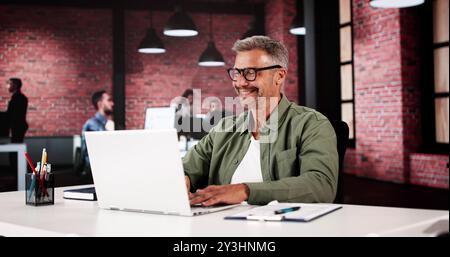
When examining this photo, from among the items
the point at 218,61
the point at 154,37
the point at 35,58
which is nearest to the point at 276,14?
the point at 218,61

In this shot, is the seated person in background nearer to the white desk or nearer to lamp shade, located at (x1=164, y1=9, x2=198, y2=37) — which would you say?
the white desk

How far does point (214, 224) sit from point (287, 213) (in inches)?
7.8

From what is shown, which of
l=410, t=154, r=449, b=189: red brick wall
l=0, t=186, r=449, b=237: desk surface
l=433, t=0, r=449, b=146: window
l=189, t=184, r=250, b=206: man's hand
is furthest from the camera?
l=433, t=0, r=449, b=146: window

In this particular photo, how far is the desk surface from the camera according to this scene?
1196 mm

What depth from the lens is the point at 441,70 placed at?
22.1ft

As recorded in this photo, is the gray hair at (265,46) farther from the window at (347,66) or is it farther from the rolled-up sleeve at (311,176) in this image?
the window at (347,66)

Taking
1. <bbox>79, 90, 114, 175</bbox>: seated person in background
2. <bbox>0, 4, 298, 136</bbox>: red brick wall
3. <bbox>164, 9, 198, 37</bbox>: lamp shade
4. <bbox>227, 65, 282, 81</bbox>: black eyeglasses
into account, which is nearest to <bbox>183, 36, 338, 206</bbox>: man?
<bbox>227, 65, 282, 81</bbox>: black eyeglasses

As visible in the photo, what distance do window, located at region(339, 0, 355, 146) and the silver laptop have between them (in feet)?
22.7

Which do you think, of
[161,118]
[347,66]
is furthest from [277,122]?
[347,66]

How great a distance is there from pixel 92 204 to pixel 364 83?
257 inches

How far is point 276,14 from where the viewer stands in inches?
406

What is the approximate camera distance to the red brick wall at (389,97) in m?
7.00

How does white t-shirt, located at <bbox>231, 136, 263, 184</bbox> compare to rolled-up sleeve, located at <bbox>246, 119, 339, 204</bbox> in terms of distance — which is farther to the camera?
white t-shirt, located at <bbox>231, 136, 263, 184</bbox>

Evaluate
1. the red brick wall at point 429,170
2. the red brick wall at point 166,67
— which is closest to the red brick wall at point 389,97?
the red brick wall at point 429,170
